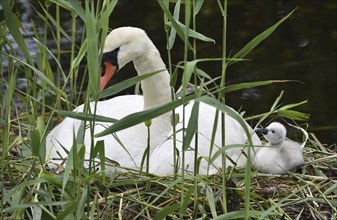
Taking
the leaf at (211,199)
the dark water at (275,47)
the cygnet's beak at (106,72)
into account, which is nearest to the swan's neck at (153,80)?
the cygnet's beak at (106,72)

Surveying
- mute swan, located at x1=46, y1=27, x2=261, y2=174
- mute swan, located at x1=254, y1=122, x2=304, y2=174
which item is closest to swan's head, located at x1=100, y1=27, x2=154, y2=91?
mute swan, located at x1=46, y1=27, x2=261, y2=174

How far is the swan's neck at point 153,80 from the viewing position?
5.02m

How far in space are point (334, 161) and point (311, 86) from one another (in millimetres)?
2438

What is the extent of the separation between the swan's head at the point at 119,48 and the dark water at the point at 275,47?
2113 mm

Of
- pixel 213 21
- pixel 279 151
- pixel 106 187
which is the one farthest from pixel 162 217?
pixel 213 21

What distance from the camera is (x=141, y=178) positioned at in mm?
4441

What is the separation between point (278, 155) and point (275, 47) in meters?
3.21

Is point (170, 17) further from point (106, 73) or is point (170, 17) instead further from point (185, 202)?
point (106, 73)

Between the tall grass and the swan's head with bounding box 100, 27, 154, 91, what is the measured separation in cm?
28

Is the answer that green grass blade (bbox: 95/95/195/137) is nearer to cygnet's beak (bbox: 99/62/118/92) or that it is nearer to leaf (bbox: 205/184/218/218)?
leaf (bbox: 205/184/218/218)

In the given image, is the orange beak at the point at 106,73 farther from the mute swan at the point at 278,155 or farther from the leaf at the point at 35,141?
the leaf at the point at 35,141

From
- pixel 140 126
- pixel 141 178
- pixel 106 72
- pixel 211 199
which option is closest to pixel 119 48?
pixel 106 72

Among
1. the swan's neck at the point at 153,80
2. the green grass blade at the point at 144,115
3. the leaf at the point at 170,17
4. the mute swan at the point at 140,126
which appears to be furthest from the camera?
the swan's neck at the point at 153,80

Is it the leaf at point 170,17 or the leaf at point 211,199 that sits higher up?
the leaf at point 170,17
